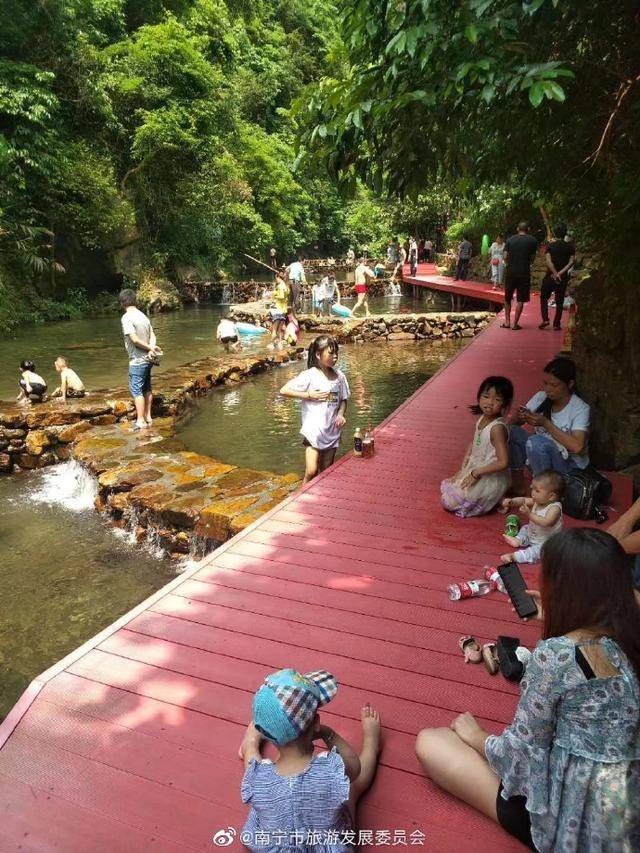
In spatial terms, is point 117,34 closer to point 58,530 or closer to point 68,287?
point 68,287

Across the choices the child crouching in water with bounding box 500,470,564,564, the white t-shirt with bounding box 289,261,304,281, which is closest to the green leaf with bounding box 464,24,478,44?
the child crouching in water with bounding box 500,470,564,564

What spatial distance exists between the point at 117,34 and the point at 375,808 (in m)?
27.0

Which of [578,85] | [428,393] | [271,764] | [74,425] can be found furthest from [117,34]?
[271,764]

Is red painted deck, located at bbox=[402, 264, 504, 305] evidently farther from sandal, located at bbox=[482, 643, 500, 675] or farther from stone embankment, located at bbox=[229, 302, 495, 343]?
sandal, located at bbox=[482, 643, 500, 675]

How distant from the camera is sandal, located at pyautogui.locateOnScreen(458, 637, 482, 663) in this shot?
2.65 metres

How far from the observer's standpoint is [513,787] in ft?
5.79

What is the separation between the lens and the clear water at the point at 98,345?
1225cm

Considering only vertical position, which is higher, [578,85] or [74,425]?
[578,85]

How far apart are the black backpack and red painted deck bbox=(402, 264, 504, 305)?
13656 mm

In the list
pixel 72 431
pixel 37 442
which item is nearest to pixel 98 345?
pixel 72 431

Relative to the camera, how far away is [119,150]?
71.7 ft

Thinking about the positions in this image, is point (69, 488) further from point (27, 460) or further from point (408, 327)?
point (408, 327)

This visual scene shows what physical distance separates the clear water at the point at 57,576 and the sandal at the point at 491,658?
10.1 feet

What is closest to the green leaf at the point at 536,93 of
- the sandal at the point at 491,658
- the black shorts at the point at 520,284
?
the sandal at the point at 491,658
